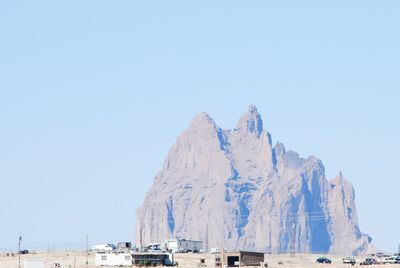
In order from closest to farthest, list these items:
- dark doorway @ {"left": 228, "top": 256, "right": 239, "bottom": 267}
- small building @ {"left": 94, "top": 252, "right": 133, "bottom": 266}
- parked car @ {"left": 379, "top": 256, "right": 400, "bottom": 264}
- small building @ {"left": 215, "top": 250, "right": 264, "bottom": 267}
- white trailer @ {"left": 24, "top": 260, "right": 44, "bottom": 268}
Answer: small building @ {"left": 94, "top": 252, "right": 133, "bottom": 266} → white trailer @ {"left": 24, "top": 260, "right": 44, "bottom": 268} → small building @ {"left": 215, "top": 250, "right": 264, "bottom": 267} → dark doorway @ {"left": 228, "top": 256, "right": 239, "bottom": 267} → parked car @ {"left": 379, "top": 256, "right": 400, "bottom": 264}

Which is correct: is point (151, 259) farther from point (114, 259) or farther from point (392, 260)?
point (392, 260)

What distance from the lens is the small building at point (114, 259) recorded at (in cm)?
16479

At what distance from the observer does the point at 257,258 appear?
600 feet

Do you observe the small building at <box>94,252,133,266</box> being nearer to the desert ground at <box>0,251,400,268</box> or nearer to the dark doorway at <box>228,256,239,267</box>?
the desert ground at <box>0,251,400,268</box>

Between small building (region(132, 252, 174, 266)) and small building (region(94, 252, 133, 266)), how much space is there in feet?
3.11

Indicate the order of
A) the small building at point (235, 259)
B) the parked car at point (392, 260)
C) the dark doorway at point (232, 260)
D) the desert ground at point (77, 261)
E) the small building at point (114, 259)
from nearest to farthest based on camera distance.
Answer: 1. the small building at point (114, 259)
2. the desert ground at point (77, 261)
3. the small building at point (235, 259)
4. the dark doorway at point (232, 260)
5. the parked car at point (392, 260)

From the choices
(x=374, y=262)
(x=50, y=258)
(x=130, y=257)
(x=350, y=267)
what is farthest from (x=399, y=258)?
(x=50, y=258)

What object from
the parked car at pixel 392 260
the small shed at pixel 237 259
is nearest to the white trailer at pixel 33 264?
the small shed at pixel 237 259

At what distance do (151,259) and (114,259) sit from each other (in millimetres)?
5264

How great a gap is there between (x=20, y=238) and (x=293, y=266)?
4672cm

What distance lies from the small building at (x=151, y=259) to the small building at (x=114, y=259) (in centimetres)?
95

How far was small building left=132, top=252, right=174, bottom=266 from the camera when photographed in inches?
6491

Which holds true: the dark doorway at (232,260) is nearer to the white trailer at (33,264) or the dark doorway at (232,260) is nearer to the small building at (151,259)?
the small building at (151,259)

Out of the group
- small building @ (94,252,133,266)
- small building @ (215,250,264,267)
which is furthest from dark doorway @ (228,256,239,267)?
small building @ (94,252,133,266)
